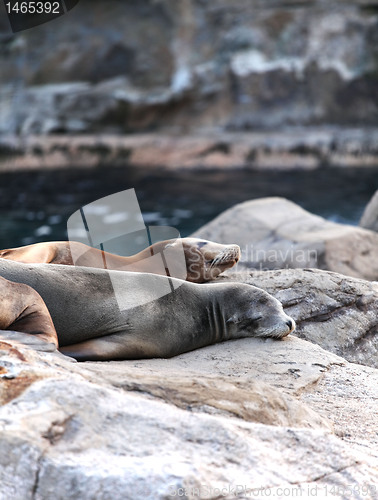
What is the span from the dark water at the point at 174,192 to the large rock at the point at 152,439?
24.5ft

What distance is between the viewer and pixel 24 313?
9.52ft

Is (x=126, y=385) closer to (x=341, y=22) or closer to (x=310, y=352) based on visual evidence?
(x=310, y=352)

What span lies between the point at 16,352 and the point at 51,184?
10.1 metres

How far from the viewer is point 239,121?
13.5m

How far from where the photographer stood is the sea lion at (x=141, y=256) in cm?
399

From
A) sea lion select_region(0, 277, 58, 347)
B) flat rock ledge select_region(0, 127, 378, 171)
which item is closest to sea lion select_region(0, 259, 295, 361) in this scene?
sea lion select_region(0, 277, 58, 347)

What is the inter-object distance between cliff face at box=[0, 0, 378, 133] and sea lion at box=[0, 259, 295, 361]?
9986mm

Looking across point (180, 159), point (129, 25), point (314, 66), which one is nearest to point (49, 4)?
point (129, 25)

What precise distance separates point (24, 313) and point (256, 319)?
1.39 m

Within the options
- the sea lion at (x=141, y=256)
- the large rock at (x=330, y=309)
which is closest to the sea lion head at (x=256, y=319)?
the large rock at (x=330, y=309)

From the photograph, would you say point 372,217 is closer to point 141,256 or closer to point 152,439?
point 141,256

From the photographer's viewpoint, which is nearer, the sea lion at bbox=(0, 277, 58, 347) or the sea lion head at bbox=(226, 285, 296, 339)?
the sea lion at bbox=(0, 277, 58, 347)

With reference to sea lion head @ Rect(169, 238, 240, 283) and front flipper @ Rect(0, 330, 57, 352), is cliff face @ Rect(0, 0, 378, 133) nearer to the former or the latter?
sea lion head @ Rect(169, 238, 240, 283)

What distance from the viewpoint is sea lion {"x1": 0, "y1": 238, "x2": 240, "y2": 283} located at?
3990mm
